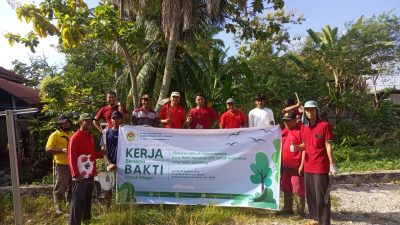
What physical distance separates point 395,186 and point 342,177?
3.34ft

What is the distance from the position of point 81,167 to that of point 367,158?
8424 mm

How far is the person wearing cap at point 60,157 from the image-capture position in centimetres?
602

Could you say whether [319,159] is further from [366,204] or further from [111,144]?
[111,144]

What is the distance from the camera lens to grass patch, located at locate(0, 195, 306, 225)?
17.7ft

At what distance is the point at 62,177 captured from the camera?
613 centimetres

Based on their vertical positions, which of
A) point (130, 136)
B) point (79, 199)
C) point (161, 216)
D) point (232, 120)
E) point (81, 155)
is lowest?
point (161, 216)

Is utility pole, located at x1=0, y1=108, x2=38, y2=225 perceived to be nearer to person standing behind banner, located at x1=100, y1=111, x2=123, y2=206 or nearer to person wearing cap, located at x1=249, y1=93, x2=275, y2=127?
person standing behind banner, located at x1=100, y1=111, x2=123, y2=206

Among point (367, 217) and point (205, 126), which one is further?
point (205, 126)

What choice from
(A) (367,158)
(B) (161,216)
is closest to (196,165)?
(B) (161,216)

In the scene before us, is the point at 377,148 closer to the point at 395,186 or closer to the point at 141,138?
the point at 395,186

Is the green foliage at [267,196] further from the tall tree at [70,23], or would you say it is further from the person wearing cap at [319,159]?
the tall tree at [70,23]

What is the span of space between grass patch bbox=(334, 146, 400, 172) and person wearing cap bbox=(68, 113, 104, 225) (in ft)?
20.2

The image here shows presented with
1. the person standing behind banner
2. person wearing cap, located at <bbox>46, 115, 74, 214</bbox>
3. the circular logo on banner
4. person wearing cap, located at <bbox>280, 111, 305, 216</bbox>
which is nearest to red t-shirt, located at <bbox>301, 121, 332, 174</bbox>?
person wearing cap, located at <bbox>280, 111, 305, 216</bbox>

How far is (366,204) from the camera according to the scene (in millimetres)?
6500
